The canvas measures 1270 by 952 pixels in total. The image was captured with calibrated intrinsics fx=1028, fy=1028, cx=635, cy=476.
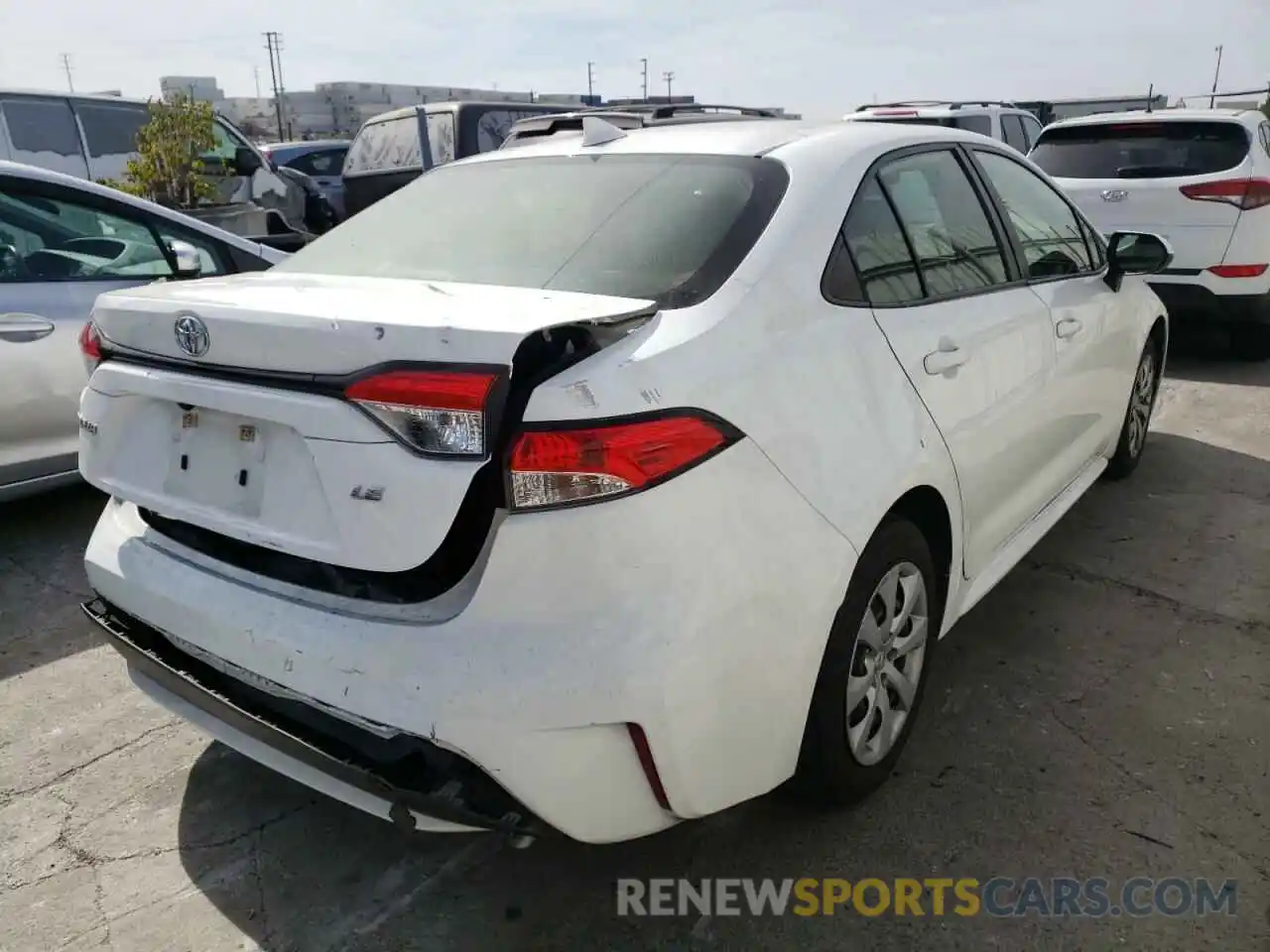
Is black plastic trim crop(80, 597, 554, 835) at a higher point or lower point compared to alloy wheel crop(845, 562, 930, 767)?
higher

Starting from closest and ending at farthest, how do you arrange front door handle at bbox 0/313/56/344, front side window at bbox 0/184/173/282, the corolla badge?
the corolla badge
front door handle at bbox 0/313/56/344
front side window at bbox 0/184/173/282

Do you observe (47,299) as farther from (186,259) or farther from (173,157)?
(173,157)

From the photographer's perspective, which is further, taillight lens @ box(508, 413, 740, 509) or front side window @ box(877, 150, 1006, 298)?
front side window @ box(877, 150, 1006, 298)

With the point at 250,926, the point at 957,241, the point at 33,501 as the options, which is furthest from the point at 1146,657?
the point at 33,501

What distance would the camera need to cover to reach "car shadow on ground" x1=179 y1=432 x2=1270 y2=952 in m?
2.25

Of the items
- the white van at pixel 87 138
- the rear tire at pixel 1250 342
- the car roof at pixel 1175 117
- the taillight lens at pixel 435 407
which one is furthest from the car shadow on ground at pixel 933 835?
the white van at pixel 87 138

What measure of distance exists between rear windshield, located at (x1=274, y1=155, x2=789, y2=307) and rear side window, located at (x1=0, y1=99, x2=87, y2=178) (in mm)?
8766

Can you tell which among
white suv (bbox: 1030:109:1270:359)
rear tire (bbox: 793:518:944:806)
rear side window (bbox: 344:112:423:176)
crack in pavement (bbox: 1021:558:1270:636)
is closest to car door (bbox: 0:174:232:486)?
rear tire (bbox: 793:518:944:806)

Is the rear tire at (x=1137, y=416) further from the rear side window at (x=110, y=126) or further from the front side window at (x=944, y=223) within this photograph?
the rear side window at (x=110, y=126)

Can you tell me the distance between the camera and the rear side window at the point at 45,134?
9852 millimetres

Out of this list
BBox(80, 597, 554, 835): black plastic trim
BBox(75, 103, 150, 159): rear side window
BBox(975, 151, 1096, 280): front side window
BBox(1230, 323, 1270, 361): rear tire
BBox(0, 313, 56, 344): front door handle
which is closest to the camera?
BBox(80, 597, 554, 835): black plastic trim

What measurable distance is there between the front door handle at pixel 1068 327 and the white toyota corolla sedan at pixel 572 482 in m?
0.68

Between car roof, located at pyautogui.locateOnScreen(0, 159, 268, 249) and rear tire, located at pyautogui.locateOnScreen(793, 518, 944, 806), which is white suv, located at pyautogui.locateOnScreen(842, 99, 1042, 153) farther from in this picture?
rear tire, located at pyautogui.locateOnScreen(793, 518, 944, 806)

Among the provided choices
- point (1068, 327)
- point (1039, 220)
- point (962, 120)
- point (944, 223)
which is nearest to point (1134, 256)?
point (1039, 220)
